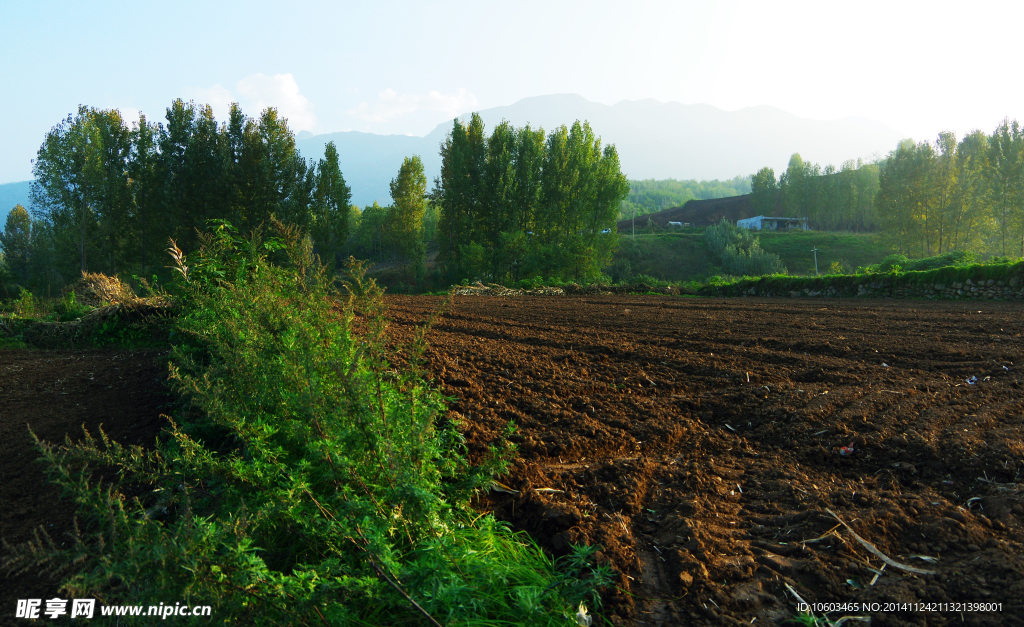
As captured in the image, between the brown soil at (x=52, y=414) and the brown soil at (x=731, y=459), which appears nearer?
the brown soil at (x=731, y=459)

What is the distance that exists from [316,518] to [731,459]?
8.69 ft

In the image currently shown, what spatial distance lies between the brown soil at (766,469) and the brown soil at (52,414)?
245 centimetres

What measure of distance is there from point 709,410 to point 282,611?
3.74 m

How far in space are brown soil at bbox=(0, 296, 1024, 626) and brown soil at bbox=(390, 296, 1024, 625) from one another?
12mm

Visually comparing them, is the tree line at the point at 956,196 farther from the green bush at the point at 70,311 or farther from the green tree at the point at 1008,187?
the green bush at the point at 70,311

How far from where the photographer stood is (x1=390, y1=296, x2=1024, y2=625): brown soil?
2059 mm

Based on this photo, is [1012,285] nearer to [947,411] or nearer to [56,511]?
[947,411]

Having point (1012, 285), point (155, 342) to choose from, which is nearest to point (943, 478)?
point (155, 342)

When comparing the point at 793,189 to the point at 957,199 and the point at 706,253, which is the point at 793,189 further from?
the point at 957,199

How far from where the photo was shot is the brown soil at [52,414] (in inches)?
108

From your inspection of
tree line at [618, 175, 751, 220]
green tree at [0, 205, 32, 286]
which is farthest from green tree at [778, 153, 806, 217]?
green tree at [0, 205, 32, 286]
